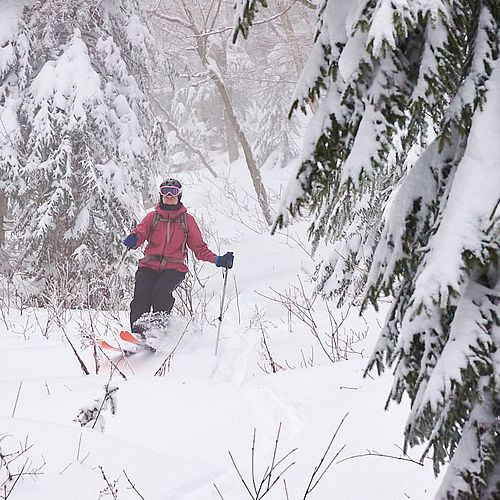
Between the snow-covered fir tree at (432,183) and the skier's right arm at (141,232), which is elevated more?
the snow-covered fir tree at (432,183)

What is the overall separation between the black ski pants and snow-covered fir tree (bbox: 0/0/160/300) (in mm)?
4029

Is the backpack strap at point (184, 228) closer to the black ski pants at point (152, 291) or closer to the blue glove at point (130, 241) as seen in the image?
the black ski pants at point (152, 291)

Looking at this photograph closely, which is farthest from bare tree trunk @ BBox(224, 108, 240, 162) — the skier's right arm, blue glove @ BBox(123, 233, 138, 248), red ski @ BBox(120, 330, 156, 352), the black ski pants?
red ski @ BBox(120, 330, 156, 352)

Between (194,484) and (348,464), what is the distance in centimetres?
83

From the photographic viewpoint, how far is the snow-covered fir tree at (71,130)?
11414 mm

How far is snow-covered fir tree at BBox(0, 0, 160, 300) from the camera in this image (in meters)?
11.4

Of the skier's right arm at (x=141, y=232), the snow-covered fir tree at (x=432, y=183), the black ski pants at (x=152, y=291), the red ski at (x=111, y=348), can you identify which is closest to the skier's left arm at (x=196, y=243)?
the black ski pants at (x=152, y=291)

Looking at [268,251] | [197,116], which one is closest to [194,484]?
[268,251]

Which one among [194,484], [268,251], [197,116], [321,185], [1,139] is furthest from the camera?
[197,116]

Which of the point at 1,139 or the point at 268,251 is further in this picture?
the point at 268,251

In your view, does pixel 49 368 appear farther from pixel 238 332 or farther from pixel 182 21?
pixel 182 21

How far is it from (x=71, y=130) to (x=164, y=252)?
4387 millimetres

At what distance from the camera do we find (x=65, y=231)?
12.0 meters

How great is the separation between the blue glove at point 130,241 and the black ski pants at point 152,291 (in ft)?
1.59
